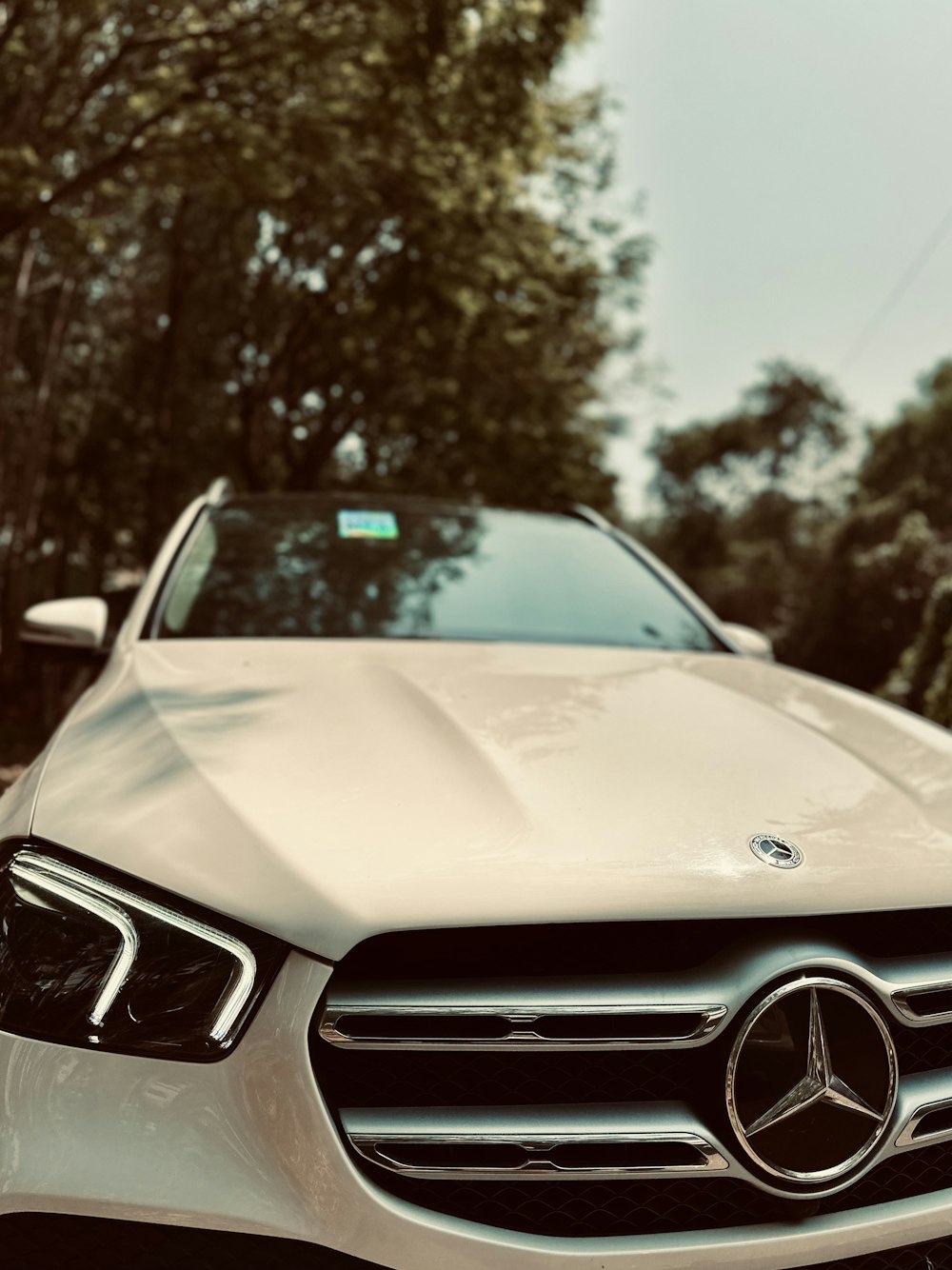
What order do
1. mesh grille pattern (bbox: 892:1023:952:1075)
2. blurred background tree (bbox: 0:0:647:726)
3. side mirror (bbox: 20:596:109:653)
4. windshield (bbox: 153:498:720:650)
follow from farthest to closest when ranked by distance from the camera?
blurred background tree (bbox: 0:0:647:726)
windshield (bbox: 153:498:720:650)
side mirror (bbox: 20:596:109:653)
mesh grille pattern (bbox: 892:1023:952:1075)

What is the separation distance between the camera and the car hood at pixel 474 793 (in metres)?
1.50

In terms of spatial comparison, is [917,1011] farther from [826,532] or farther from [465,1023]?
[826,532]

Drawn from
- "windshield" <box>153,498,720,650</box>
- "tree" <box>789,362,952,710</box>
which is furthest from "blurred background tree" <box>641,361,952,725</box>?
"windshield" <box>153,498,720,650</box>

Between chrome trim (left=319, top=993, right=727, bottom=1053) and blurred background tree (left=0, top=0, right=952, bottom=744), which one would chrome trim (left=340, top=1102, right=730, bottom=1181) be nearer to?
chrome trim (left=319, top=993, right=727, bottom=1053)

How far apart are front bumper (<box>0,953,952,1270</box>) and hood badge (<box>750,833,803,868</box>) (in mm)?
428

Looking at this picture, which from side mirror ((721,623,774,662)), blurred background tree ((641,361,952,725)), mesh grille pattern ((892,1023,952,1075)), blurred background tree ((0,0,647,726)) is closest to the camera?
mesh grille pattern ((892,1023,952,1075))

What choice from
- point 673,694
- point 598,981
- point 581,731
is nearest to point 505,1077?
point 598,981

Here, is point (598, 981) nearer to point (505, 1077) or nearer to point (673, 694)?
point (505, 1077)

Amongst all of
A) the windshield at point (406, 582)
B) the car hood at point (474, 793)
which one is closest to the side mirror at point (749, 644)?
the windshield at point (406, 582)

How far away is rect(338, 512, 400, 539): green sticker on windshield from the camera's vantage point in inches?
135

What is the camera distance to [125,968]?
1472mm

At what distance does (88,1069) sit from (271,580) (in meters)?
1.82

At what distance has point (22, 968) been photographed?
1.49 m

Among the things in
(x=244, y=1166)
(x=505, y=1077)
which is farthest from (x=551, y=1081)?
(x=244, y=1166)
